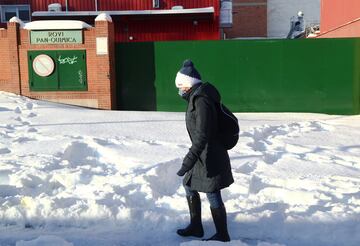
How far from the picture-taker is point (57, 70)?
43.0 ft

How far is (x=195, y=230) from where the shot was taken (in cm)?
447

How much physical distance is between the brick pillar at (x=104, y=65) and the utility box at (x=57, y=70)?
1.44 ft

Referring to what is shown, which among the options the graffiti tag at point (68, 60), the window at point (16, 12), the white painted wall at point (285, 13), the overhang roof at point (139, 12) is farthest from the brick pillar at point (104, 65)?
the white painted wall at point (285, 13)

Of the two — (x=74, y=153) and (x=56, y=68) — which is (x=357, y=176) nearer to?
(x=74, y=153)

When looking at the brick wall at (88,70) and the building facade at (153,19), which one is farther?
the building facade at (153,19)

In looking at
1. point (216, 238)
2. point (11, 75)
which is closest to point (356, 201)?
point (216, 238)

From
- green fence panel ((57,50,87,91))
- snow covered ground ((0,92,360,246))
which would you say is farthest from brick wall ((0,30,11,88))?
snow covered ground ((0,92,360,246))

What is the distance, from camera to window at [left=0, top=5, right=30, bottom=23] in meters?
21.6

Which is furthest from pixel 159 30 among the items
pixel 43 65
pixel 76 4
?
pixel 43 65

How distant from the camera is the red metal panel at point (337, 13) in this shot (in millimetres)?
15891

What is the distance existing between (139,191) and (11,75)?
29.6 ft

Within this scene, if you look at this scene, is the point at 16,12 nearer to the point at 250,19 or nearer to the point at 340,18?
the point at 340,18

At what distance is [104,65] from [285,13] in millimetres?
29168

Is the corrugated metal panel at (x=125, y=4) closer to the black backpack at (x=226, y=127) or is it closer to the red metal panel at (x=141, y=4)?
the red metal panel at (x=141, y=4)
